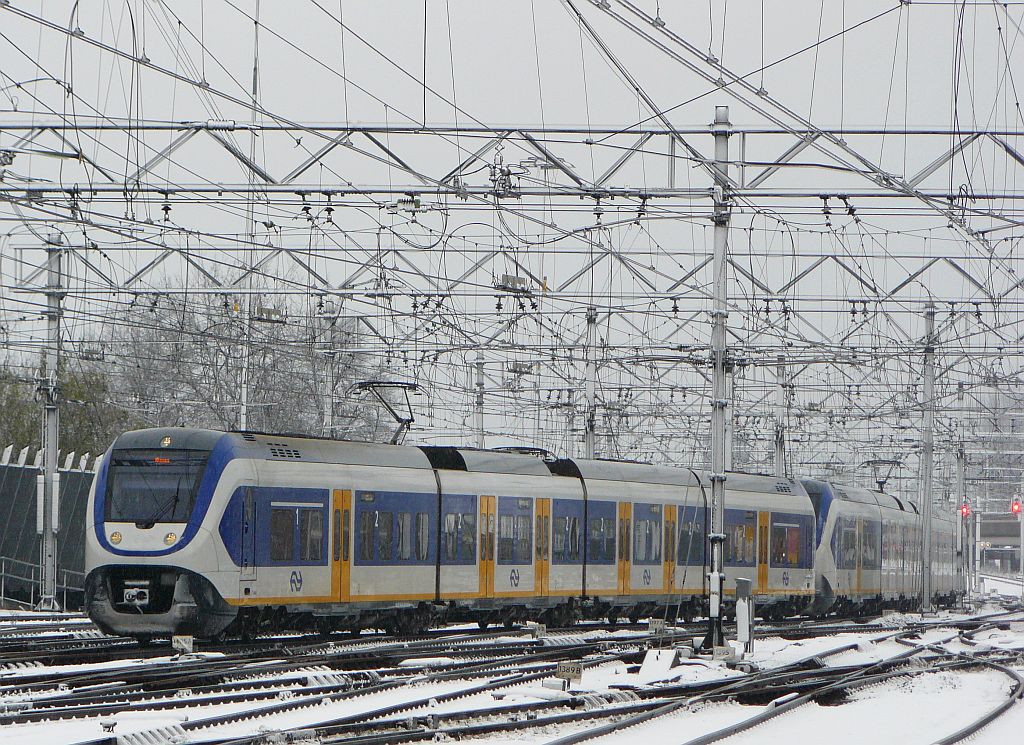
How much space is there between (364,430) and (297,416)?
3001 mm

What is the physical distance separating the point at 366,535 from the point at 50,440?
11516 millimetres

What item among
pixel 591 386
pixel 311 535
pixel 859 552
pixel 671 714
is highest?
pixel 591 386

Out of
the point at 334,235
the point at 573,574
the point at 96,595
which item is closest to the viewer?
the point at 96,595

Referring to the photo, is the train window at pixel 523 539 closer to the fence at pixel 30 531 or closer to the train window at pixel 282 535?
the train window at pixel 282 535

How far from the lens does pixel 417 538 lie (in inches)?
1014

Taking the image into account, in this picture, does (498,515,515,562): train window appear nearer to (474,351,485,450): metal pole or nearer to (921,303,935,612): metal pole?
(921,303,935,612): metal pole

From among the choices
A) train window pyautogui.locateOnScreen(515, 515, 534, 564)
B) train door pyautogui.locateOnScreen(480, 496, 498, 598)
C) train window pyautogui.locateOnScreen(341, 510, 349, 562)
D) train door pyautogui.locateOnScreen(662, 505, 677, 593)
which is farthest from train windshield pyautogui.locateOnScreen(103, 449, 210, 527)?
train door pyautogui.locateOnScreen(662, 505, 677, 593)

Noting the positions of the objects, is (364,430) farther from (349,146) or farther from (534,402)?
(349,146)

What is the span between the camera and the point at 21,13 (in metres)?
17.6

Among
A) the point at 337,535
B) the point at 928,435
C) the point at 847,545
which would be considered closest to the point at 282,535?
the point at 337,535

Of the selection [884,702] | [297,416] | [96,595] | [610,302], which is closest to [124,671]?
[96,595]

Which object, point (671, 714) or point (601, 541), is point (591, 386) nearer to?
point (601, 541)

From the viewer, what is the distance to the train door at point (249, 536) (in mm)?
21922

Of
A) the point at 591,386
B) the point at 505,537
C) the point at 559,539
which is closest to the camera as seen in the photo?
the point at 505,537
